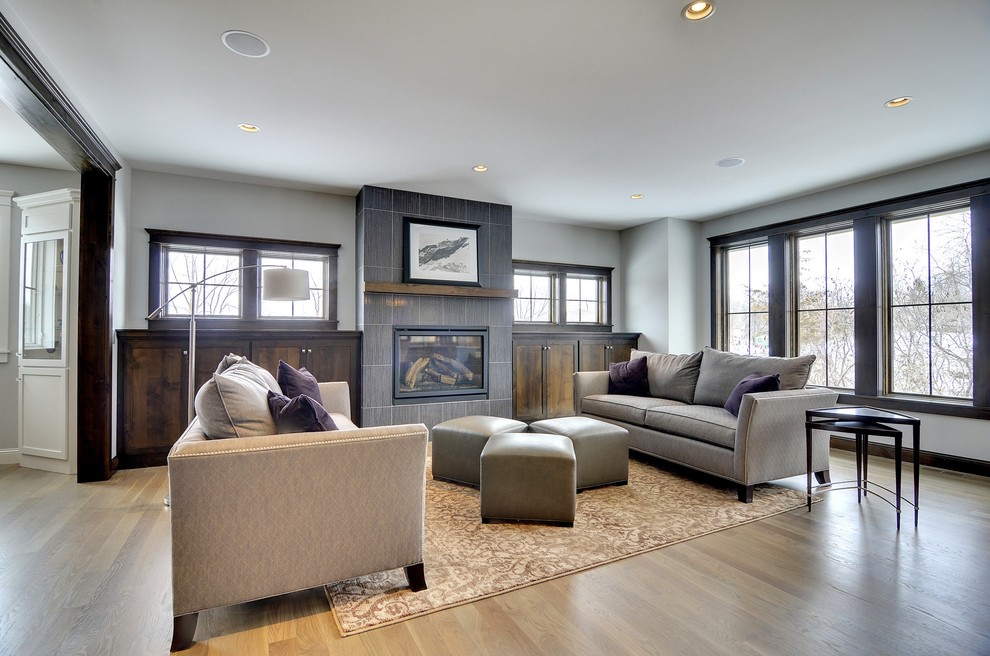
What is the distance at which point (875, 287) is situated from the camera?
4.30m

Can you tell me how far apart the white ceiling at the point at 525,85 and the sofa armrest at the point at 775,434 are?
189 cm

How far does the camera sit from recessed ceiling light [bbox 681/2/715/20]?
204cm

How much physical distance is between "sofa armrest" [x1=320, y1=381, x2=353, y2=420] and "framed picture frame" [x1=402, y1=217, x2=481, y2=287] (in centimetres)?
158

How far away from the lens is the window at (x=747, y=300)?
5344 millimetres

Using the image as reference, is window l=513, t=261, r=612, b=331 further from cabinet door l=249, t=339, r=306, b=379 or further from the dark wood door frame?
the dark wood door frame

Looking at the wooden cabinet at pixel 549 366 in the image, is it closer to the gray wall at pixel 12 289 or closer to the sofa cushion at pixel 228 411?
the sofa cushion at pixel 228 411

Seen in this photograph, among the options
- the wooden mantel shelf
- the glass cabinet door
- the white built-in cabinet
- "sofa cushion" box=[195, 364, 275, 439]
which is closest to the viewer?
"sofa cushion" box=[195, 364, 275, 439]

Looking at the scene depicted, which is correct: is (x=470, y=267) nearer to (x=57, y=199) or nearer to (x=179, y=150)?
(x=179, y=150)

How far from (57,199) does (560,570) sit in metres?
4.61

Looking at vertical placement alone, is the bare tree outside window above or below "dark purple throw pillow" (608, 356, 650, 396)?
above

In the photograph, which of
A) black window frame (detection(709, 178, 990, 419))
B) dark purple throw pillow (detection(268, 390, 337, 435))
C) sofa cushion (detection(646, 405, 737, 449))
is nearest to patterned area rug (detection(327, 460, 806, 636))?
sofa cushion (detection(646, 405, 737, 449))

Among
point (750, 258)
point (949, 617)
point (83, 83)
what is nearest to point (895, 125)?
point (750, 258)

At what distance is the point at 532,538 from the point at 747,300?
447cm

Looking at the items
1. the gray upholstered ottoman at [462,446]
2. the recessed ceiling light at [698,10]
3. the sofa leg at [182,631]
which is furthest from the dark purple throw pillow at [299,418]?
the recessed ceiling light at [698,10]
